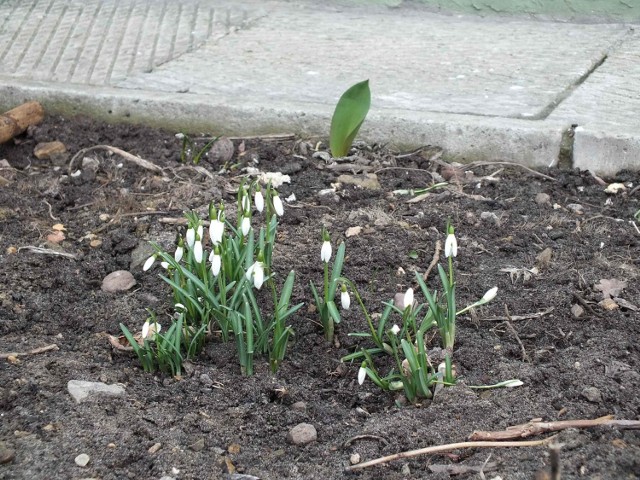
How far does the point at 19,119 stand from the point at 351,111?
1.52 metres

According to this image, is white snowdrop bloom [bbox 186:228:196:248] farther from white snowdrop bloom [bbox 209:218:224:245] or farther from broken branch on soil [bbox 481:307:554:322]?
broken branch on soil [bbox 481:307:554:322]

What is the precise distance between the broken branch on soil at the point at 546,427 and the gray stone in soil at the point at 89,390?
0.94 m

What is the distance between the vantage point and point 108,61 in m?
4.87

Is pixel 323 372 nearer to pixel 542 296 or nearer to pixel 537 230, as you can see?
pixel 542 296

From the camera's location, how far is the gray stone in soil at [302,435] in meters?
2.39

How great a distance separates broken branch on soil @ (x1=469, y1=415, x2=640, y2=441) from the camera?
2256 millimetres

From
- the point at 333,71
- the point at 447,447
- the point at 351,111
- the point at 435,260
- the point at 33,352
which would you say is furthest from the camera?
the point at 333,71

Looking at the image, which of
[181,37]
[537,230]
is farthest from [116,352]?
[181,37]

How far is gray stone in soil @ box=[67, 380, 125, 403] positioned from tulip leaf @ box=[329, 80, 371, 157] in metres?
1.63

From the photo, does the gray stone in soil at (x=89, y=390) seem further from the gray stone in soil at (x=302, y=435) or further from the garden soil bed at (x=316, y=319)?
the gray stone in soil at (x=302, y=435)

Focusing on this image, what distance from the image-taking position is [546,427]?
227 cm

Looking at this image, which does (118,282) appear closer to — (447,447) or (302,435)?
(302,435)

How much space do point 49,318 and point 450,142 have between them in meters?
1.81

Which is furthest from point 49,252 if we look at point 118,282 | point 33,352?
point 33,352
